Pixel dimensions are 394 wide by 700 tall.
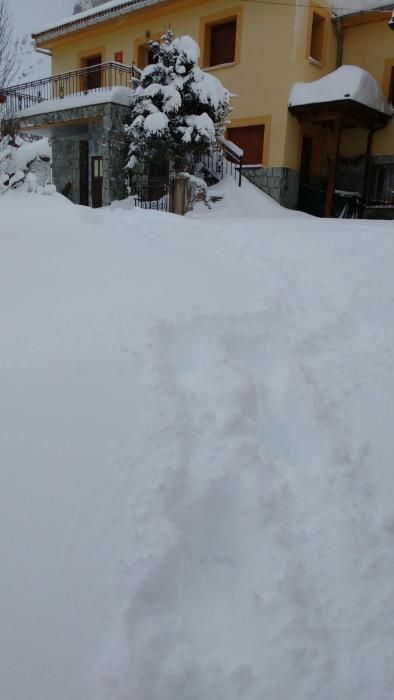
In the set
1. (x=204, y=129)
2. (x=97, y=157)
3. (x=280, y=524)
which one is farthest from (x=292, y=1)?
(x=280, y=524)

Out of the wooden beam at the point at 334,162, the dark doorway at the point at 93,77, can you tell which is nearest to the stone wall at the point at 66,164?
the dark doorway at the point at 93,77

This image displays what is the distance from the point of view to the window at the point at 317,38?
1277 cm

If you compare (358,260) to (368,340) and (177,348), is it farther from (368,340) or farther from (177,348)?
(177,348)

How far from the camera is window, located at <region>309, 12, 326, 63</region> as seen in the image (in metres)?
12.8

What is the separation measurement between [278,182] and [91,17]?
8.19 metres

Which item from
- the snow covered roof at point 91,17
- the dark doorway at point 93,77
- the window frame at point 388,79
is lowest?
the window frame at point 388,79

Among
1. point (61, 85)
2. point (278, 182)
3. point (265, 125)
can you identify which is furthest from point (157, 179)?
point (61, 85)

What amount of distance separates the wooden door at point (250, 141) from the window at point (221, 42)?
1853 mm

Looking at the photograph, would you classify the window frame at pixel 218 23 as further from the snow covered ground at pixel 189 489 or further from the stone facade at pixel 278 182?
the snow covered ground at pixel 189 489

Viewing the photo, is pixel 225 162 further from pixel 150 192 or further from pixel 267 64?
pixel 267 64

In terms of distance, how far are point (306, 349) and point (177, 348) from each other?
894 mm

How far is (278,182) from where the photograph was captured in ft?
40.9

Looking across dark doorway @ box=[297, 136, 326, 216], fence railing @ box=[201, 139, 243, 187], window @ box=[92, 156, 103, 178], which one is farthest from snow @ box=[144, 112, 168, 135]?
dark doorway @ box=[297, 136, 326, 216]

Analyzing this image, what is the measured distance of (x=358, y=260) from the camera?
475 cm
